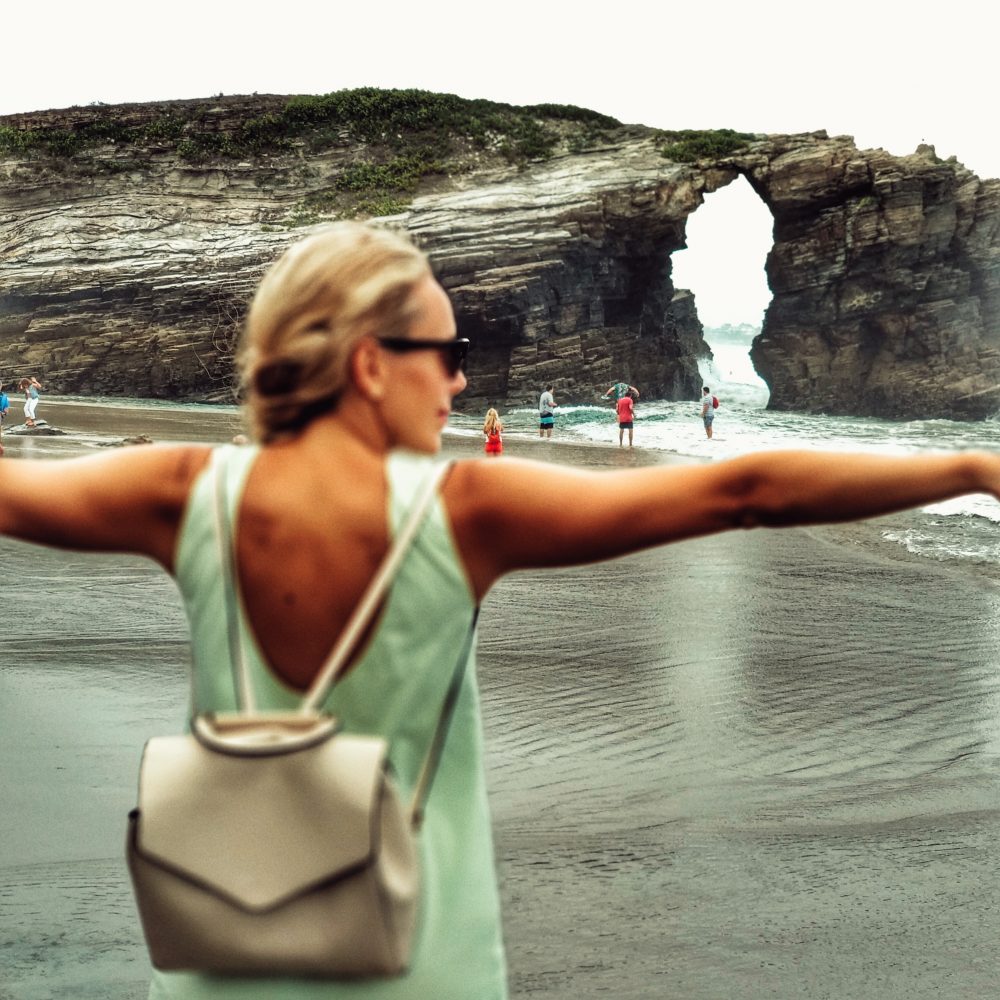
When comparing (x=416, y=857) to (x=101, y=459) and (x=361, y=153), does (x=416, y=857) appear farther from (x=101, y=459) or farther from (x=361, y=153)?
(x=361, y=153)

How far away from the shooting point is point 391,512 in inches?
51.4

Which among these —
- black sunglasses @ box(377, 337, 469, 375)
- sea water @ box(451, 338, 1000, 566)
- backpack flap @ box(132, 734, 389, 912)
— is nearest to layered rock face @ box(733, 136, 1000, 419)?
sea water @ box(451, 338, 1000, 566)

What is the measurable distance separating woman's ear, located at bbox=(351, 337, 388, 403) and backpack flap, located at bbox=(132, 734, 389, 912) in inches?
15.7

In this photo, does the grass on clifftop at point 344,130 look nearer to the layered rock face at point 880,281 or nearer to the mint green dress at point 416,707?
the layered rock face at point 880,281

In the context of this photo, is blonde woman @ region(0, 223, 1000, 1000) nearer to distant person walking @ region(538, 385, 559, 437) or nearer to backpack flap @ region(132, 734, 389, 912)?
backpack flap @ region(132, 734, 389, 912)

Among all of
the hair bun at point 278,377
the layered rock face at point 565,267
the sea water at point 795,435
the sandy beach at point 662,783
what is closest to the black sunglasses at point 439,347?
the hair bun at point 278,377

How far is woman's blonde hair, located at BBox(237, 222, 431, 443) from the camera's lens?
1.33 meters

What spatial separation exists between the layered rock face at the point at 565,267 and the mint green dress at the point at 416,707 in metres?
45.1

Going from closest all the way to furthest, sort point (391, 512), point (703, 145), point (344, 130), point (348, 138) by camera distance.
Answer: point (391, 512)
point (703, 145)
point (348, 138)
point (344, 130)

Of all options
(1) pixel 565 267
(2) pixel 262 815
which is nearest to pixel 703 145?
(1) pixel 565 267

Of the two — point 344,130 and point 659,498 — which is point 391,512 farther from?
point 344,130

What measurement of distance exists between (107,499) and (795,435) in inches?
1553

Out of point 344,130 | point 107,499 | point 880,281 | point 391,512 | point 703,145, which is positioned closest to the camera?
point 391,512

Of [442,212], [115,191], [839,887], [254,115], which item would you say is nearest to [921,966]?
[839,887]
